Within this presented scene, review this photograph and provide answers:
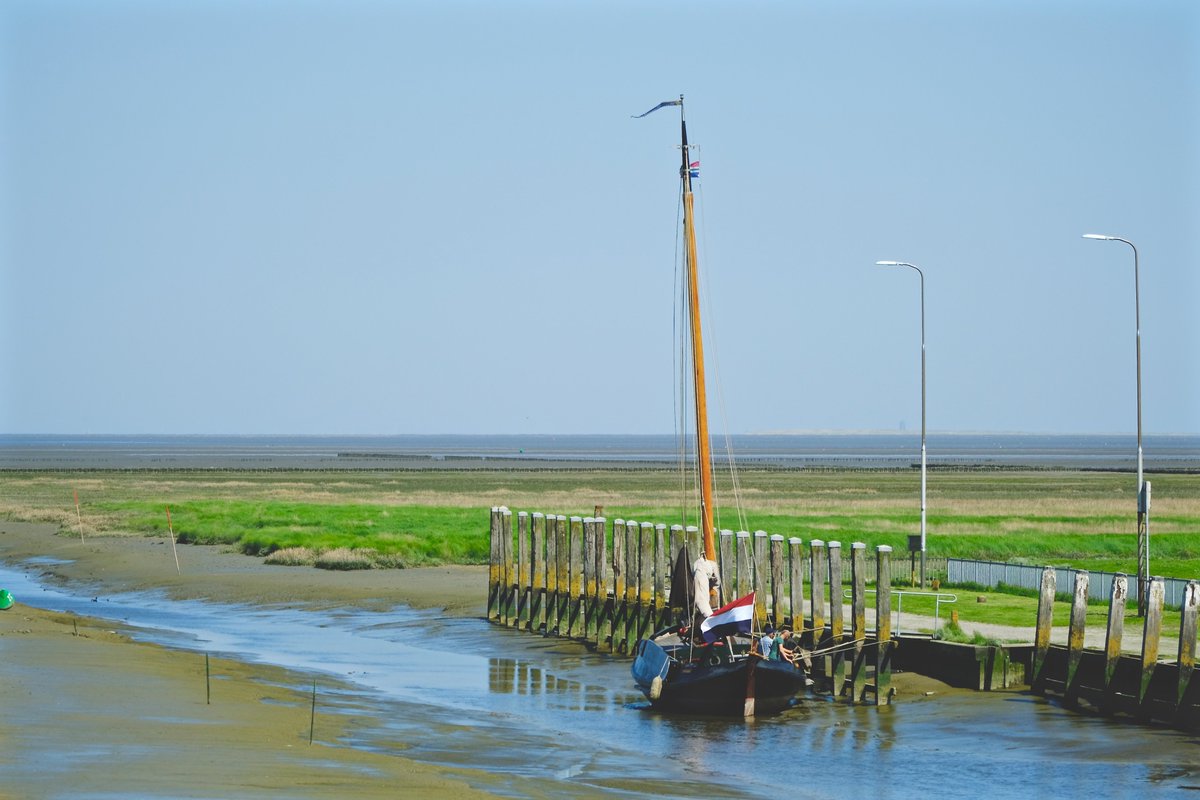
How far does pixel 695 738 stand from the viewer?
24172 millimetres

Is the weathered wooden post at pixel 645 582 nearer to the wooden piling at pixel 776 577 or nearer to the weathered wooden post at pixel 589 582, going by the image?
the weathered wooden post at pixel 589 582

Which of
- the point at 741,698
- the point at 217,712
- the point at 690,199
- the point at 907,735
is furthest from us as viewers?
the point at 690,199

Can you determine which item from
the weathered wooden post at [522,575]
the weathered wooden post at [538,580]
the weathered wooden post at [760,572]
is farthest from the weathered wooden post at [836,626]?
the weathered wooden post at [522,575]

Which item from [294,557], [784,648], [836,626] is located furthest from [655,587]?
[294,557]

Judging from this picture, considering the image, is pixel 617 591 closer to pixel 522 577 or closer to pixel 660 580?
pixel 660 580

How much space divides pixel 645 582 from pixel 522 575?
18.3 ft

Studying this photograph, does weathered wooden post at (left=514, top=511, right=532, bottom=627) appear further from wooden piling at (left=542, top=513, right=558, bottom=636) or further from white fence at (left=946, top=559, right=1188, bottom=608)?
white fence at (left=946, top=559, right=1188, bottom=608)

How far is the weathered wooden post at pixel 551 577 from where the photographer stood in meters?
36.1

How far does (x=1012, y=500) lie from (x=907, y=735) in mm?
65958

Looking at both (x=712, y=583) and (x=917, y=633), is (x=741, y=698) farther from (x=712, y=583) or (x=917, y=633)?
(x=917, y=633)

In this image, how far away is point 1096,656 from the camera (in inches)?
989

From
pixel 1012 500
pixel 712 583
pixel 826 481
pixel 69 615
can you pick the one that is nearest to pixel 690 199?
pixel 712 583

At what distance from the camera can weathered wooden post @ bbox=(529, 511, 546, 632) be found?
120 ft

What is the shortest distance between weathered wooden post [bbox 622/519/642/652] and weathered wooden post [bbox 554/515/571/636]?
237cm
